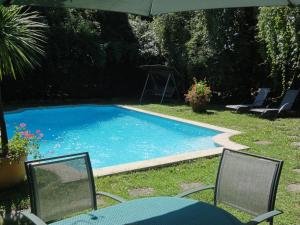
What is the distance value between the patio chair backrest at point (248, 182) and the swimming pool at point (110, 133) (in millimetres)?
4654

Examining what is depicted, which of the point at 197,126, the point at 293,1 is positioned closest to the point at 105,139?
the point at 197,126

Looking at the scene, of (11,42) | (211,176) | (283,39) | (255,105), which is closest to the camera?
(11,42)

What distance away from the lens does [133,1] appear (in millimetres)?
3260

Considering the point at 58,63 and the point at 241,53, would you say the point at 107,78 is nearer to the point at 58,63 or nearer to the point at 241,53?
the point at 58,63

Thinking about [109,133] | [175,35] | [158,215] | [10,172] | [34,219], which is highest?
[175,35]

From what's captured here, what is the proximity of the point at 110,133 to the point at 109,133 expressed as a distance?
3 centimetres

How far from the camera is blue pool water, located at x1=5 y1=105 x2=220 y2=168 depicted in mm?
8734

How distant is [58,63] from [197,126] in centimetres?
759

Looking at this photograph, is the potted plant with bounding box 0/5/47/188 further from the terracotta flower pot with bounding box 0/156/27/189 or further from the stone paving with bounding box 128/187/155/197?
the stone paving with bounding box 128/187/155/197

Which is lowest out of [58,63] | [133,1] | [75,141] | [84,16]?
[75,141]

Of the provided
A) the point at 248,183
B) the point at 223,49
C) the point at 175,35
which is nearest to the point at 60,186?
the point at 248,183

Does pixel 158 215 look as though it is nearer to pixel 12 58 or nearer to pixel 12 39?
pixel 12 39

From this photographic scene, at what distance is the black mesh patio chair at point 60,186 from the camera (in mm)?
2684

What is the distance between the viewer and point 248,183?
9.35 feet
